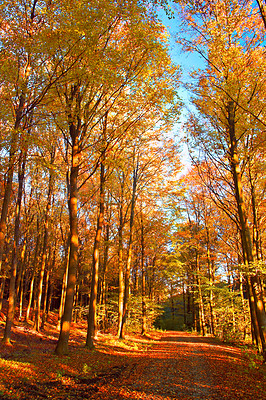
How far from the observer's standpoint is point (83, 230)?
863 inches

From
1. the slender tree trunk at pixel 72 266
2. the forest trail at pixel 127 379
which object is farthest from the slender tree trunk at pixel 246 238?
the slender tree trunk at pixel 72 266

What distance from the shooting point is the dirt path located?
16.1 ft

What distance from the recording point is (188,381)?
590 centimetres

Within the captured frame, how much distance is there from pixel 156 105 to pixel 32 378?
10317 millimetres

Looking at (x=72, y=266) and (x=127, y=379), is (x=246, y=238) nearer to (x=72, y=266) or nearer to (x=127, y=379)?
(x=127, y=379)

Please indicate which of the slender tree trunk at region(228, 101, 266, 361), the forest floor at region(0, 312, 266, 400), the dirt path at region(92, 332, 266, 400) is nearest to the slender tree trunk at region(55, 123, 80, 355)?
the forest floor at region(0, 312, 266, 400)

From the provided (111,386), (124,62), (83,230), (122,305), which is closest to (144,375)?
(111,386)

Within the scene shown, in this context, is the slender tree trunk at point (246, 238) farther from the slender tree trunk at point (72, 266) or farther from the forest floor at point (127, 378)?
the slender tree trunk at point (72, 266)

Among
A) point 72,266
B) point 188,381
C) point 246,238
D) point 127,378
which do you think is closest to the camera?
point 188,381

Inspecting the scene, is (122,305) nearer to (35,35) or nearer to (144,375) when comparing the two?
(144,375)

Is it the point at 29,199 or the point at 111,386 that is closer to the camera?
the point at 111,386

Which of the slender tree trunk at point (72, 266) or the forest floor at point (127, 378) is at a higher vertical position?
the slender tree trunk at point (72, 266)

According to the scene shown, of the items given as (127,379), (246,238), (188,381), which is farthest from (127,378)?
(246,238)

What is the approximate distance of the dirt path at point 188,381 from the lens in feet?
16.1
